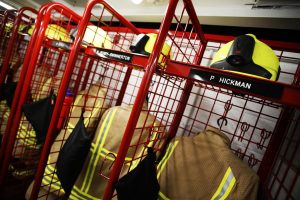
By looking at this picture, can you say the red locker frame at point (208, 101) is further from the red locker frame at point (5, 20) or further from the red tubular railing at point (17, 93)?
the red locker frame at point (5, 20)

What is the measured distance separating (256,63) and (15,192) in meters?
2.53

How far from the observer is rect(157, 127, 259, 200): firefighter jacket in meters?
1.04

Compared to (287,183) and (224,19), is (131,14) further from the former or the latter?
(287,183)

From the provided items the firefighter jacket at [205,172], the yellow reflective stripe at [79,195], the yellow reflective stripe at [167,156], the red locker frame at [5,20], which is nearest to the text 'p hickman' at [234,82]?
the firefighter jacket at [205,172]

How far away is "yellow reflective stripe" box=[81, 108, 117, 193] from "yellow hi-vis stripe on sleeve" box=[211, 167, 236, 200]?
932 mm

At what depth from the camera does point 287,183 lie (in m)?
1.13

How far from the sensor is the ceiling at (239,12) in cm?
157

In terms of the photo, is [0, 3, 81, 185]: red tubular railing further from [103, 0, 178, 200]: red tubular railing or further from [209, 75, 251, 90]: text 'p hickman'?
[209, 75, 251, 90]: text 'p hickman'

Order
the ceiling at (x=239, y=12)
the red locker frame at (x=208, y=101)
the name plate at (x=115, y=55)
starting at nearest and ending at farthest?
the red locker frame at (x=208, y=101), the name plate at (x=115, y=55), the ceiling at (x=239, y=12)

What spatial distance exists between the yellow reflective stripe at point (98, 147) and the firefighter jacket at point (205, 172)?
0.53 metres

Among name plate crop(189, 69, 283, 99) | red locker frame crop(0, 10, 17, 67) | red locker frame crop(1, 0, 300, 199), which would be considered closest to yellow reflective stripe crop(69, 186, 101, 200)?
red locker frame crop(1, 0, 300, 199)

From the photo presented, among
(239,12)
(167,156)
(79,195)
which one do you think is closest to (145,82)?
(167,156)

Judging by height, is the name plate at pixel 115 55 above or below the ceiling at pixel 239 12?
below

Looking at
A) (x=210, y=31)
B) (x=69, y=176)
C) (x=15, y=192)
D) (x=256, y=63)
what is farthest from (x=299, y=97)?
(x=15, y=192)
